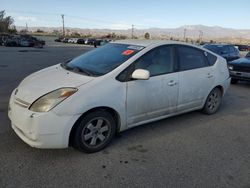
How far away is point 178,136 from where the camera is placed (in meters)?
4.52

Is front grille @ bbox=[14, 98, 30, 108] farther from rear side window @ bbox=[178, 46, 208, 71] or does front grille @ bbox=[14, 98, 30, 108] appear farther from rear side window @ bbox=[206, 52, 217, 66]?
rear side window @ bbox=[206, 52, 217, 66]

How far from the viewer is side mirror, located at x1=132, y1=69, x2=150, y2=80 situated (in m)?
3.89

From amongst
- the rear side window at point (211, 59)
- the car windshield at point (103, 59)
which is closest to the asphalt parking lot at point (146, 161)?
the car windshield at point (103, 59)

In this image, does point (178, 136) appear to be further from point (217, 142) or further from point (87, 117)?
point (87, 117)

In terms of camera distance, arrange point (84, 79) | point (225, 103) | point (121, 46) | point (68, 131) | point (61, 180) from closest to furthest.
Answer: point (61, 180) → point (68, 131) → point (84, 79) → point (121, 46) → point (225, 103)

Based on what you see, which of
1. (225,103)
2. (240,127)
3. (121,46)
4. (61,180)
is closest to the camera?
(61,180)

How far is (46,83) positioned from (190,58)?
2.73 meters

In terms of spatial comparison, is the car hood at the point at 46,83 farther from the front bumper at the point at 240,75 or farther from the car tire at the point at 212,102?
the front bumper at the point at 240,75

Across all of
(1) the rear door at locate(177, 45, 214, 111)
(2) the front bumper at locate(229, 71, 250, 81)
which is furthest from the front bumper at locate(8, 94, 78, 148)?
(2) the front bumper at locate(229, 71, 250, 81)

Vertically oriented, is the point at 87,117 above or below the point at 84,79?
below

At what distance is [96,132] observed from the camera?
3779mm

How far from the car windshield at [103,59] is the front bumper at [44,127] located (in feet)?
2.88

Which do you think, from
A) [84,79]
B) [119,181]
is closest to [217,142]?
[119,181]

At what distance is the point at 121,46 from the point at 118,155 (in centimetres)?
191
